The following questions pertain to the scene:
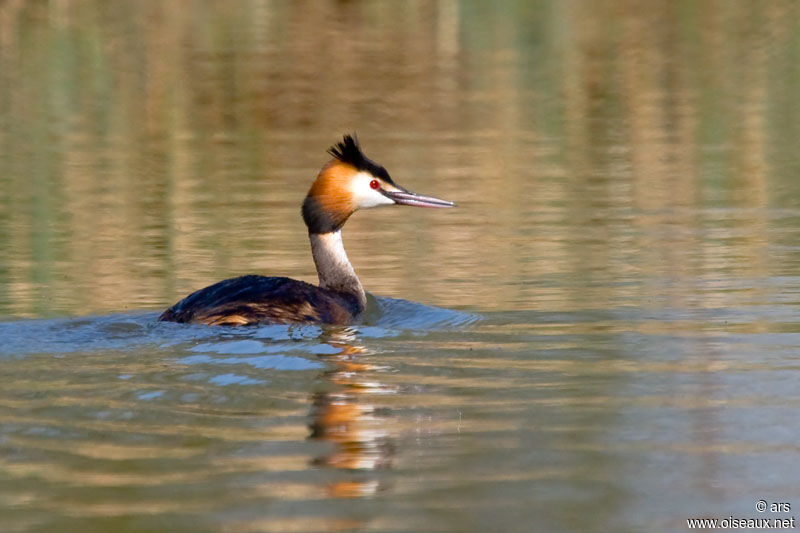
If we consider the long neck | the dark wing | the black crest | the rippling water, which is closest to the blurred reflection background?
the rippling water

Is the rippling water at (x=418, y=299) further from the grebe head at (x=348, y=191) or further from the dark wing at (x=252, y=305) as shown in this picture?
the grebe head at (x=348, y=191)

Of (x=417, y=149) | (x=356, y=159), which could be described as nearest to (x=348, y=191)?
(x=356, y=159)

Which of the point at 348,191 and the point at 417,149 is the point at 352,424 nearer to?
the point at 348,191

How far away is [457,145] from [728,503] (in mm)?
10988

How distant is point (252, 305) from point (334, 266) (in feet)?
4.33

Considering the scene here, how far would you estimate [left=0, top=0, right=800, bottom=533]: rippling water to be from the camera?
5707 mm

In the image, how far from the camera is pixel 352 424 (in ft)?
21.3

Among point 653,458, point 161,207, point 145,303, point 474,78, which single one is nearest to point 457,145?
point 161,207

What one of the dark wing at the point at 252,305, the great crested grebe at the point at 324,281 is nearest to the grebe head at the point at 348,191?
the great crested grebe at the point at 324,281

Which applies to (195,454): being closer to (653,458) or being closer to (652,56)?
(653,458)

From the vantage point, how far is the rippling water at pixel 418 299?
5707 mm

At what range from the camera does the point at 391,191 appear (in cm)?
983

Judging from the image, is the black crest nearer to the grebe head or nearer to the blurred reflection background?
the grebe head

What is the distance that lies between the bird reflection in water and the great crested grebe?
0.84m
